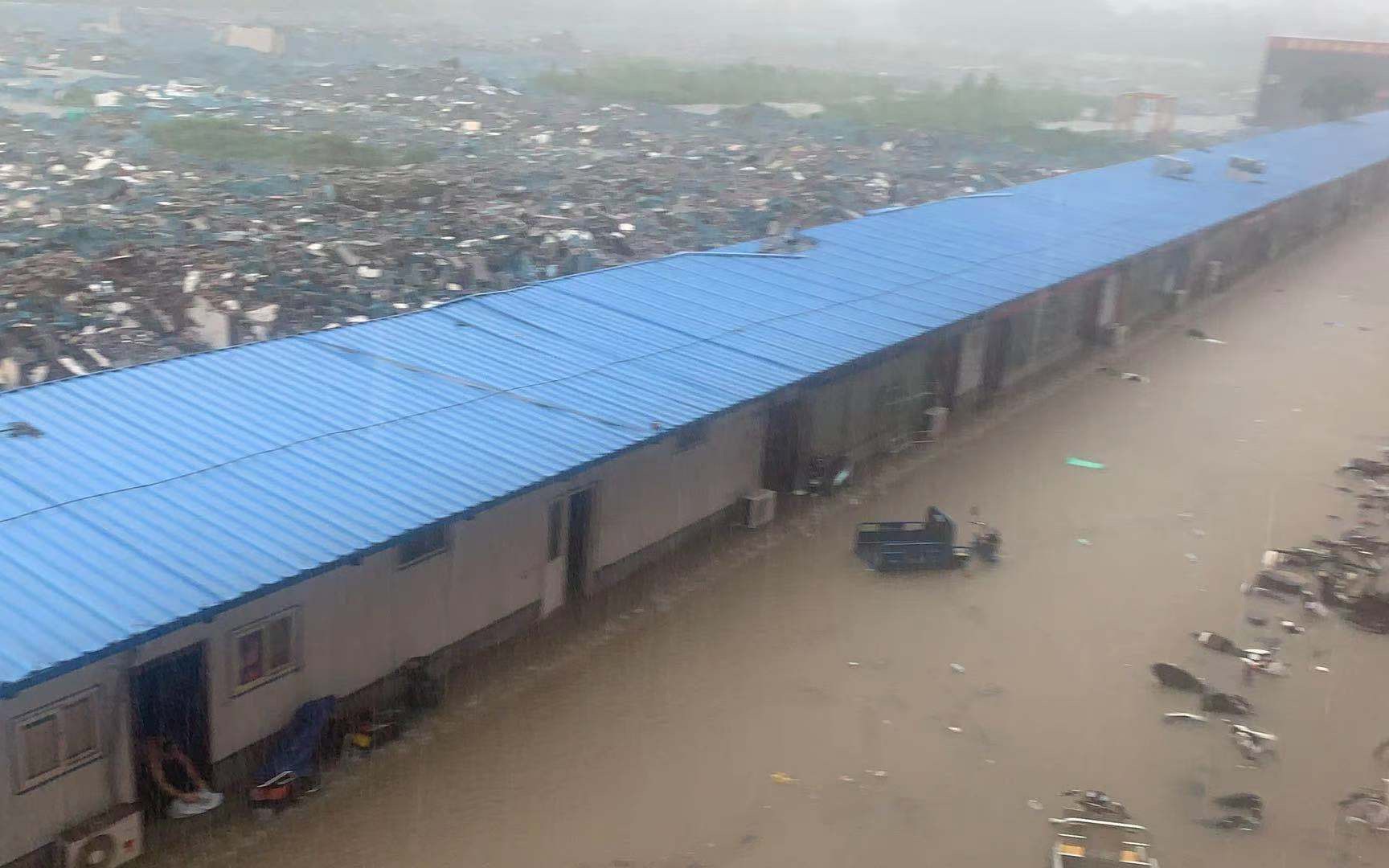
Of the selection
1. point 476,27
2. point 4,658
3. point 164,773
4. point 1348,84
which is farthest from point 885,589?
point 476,27

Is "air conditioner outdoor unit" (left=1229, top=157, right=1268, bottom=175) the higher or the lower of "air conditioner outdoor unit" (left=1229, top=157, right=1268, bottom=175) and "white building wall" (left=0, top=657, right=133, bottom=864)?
the higher

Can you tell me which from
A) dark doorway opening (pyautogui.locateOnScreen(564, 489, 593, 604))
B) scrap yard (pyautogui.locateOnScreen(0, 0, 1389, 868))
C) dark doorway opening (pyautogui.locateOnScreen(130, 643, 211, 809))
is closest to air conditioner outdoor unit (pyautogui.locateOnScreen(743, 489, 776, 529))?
scrap yard (pyautogui.locateOnScreen(0, 0, 1389, 868))

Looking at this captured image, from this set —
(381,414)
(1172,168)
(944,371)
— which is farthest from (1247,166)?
(381,414)

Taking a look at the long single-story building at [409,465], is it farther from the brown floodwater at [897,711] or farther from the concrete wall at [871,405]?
the brown floodwater at [897,711]

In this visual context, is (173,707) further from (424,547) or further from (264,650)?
(424,547)

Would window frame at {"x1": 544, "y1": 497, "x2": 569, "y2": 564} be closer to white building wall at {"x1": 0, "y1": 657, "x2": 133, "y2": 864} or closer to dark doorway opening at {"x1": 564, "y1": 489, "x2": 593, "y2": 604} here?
dark doorway opening at {"x1": 564, "y1": 489, "x2": 593, "y2": 604}

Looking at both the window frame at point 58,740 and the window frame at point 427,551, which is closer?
the window frame at point 58,740

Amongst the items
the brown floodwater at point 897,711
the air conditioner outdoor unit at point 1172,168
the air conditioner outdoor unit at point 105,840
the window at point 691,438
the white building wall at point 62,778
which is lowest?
the brown floodwater at point 897,711

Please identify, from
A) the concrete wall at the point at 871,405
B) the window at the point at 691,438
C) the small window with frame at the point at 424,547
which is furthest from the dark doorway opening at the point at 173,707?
the concrete wall at the point at 871,405
